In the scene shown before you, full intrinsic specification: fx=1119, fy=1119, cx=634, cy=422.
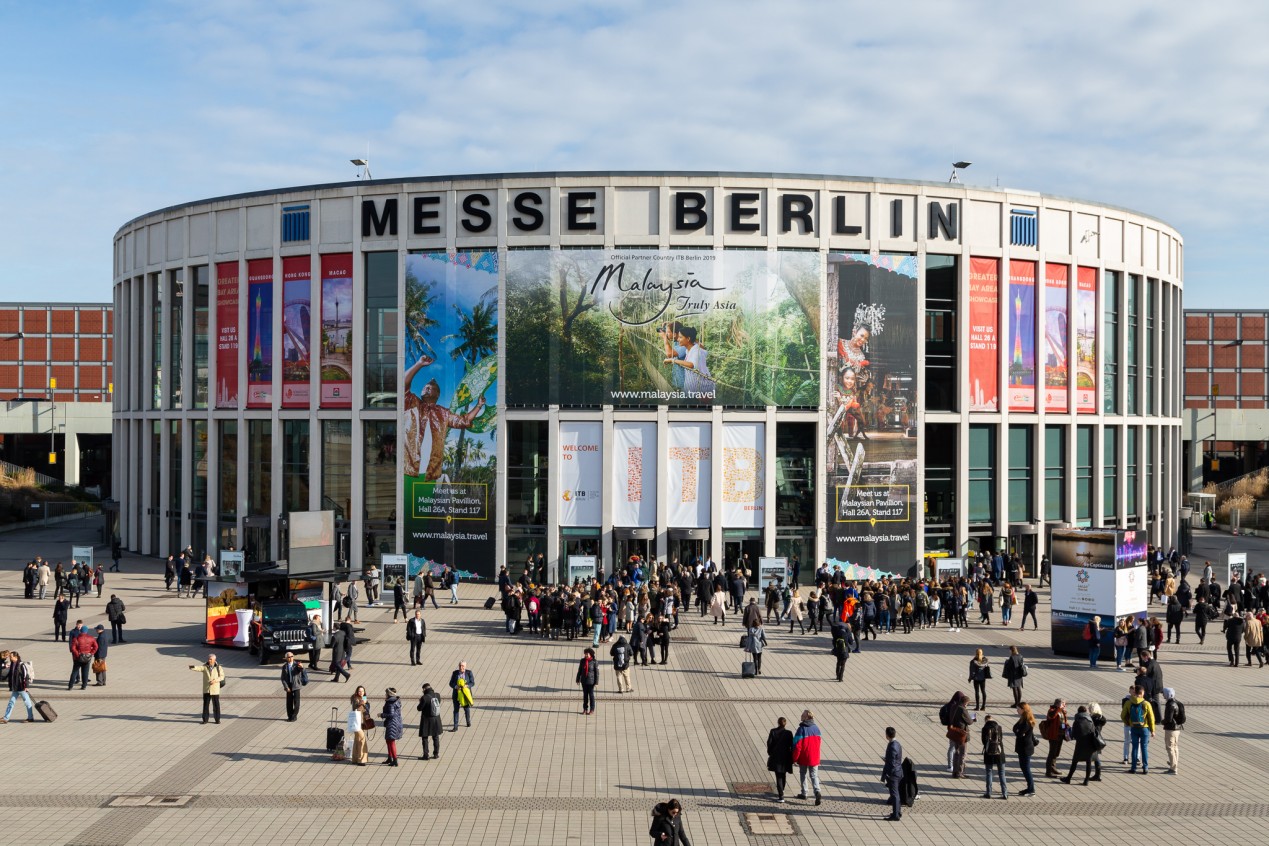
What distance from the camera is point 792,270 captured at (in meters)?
45.1

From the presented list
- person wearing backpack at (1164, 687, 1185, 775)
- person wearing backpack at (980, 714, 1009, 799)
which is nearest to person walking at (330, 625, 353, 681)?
person wearing backpack at (980, 714, 1009, 799)

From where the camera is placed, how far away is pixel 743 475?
45219 millimetres

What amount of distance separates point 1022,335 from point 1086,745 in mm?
32688

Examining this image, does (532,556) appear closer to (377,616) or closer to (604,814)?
(377,616)

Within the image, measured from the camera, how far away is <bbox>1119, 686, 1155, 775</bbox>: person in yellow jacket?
19094 millimetres

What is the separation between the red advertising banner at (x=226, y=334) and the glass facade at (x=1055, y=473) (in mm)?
36200

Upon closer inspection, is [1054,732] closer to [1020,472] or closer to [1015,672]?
[1015,672]

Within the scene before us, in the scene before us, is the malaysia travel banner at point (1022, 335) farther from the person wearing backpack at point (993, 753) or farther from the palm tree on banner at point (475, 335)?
the person wearing backpack at point (993, 753)

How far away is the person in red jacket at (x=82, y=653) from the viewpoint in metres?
24.9

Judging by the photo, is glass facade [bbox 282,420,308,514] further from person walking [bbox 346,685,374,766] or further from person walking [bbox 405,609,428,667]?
person walking [bbox 346,685,374,766]

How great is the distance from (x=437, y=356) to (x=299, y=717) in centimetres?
2442

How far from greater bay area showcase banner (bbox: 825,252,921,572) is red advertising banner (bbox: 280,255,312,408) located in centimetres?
2198

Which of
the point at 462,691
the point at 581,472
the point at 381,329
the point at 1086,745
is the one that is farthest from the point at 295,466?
the point at 1086,745

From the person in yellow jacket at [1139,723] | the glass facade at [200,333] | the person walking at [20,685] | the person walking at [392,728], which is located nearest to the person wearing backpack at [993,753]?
the person in yellow jacket at [1139,723]
